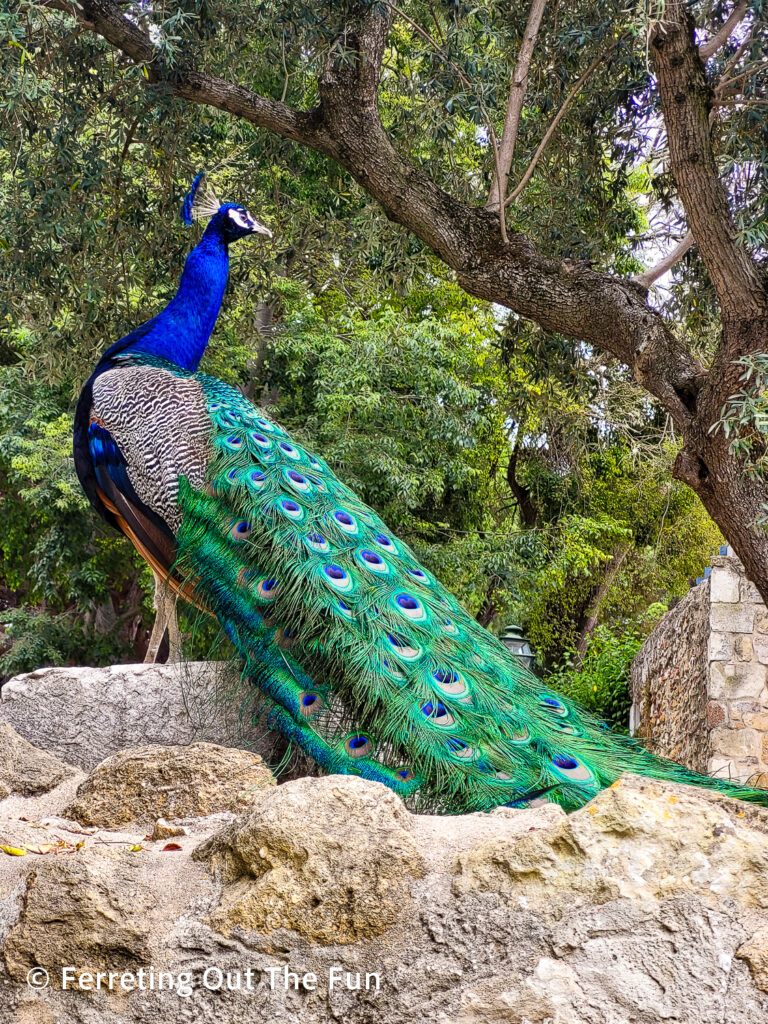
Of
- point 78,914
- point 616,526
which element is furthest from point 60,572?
point 78,914

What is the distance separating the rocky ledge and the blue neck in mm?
4183

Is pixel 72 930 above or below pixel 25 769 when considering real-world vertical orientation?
below

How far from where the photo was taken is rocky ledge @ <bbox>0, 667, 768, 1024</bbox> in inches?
97.3

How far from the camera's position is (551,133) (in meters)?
6.17

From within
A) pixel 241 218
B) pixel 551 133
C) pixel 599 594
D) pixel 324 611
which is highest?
pixel 551 133

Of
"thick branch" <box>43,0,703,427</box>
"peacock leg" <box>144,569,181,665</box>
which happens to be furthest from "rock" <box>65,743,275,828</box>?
"thick branch" <box>43,0,703,427</box>

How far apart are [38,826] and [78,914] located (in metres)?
0.97

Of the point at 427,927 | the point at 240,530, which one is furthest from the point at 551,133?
the point at 427,927

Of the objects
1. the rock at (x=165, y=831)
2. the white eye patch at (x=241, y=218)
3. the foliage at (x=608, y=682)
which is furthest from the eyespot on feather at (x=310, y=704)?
the foliage at (x=608, y=682)

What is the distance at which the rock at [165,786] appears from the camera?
11.8 ft

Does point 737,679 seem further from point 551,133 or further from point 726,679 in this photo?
point 551,133

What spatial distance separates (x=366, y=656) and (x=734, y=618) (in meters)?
4.38

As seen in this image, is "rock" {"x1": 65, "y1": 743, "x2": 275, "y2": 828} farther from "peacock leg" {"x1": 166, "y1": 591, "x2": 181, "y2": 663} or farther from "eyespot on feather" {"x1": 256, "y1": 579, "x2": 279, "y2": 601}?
"peacock leg" {"x1": 166, "y1": 591, "x2": 181, "y2": 663}

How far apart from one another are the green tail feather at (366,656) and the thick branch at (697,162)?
6.80ft
